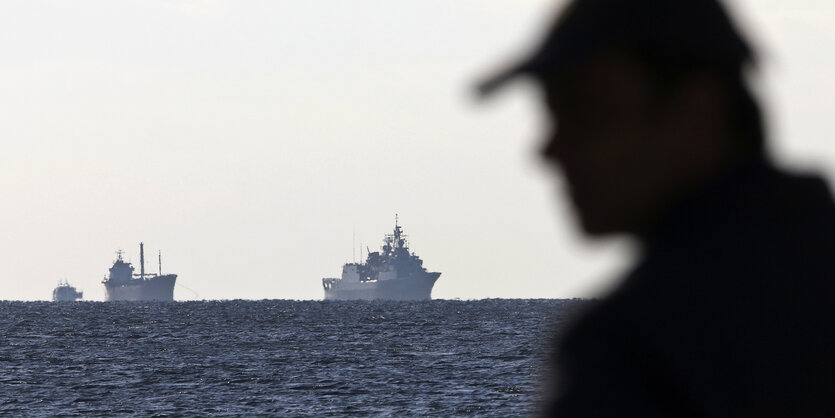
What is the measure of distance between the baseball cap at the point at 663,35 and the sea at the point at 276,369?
0.87 ft

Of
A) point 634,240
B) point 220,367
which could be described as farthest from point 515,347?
point 634,240

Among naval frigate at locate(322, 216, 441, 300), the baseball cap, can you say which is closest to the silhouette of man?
the baseball cap

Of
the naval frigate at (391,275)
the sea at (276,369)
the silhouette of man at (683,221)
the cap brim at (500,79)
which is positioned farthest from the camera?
the naval frigate at (391,275)

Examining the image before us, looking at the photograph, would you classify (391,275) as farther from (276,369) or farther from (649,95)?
(649,95)

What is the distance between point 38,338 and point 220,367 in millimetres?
31777

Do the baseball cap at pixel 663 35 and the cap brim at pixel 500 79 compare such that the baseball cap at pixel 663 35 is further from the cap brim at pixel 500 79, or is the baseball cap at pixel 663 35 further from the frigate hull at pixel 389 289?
the frigate hull at pixel 389 289

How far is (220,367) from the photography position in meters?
53.3

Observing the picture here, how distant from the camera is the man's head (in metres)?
1.35

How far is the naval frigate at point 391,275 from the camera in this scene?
176500 millimetres

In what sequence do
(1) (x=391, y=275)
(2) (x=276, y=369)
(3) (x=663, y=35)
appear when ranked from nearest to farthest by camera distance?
(3) (x=663, y=35) < (2) (x=276, y=369) < (1) (x=391, y=275)

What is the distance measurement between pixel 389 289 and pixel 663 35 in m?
176

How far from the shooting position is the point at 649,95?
1.35 meters

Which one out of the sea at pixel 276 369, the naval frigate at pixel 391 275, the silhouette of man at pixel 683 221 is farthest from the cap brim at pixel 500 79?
the naval frigate at pixel 391 275

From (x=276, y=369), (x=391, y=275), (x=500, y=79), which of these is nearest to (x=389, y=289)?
(x=391, y=275)
